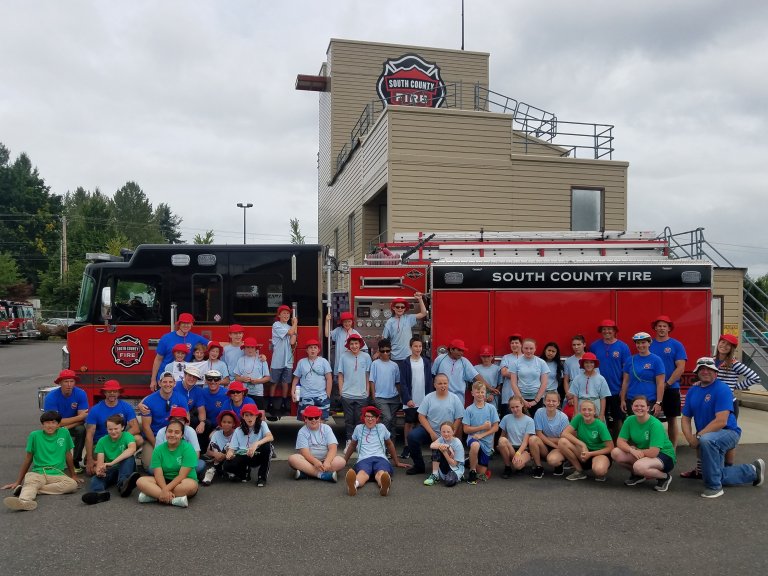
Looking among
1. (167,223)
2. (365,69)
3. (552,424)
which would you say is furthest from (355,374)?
(167,223)

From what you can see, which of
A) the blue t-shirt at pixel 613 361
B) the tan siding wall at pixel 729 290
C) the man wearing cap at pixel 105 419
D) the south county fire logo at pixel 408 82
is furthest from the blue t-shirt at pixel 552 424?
the south county fire logo at pixel 408 82

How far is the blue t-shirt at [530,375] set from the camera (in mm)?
8750

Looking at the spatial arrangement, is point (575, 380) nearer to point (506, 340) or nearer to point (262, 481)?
point (506, 340)

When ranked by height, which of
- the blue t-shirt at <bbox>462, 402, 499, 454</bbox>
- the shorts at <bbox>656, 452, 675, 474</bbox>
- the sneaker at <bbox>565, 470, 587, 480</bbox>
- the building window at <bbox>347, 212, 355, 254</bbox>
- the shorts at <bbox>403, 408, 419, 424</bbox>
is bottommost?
the sneaker at <bbox>565, 470, 587, 480</bbox>

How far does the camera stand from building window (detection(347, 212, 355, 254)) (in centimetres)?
2156

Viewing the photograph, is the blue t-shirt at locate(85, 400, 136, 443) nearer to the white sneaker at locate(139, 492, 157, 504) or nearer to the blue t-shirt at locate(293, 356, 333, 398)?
the white sneaker at locate(139, 492, 157, 504)

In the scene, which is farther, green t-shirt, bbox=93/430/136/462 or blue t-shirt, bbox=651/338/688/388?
blue t-shirt, bbox=651/338/688/388

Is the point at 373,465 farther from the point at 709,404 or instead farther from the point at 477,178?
the point at 477,178

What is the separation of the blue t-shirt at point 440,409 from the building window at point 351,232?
45.0ft

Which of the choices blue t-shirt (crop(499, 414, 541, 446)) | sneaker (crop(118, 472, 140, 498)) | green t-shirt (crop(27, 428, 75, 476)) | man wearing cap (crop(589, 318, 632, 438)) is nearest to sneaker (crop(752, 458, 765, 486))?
man wearing cap (crop(589, 318, 632, 438))

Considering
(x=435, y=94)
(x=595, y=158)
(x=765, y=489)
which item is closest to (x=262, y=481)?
(x=765, y=489)

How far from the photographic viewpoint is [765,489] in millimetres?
7422

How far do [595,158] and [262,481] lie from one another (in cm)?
1420

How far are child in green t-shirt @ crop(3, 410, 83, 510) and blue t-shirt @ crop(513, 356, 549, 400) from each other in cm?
544
